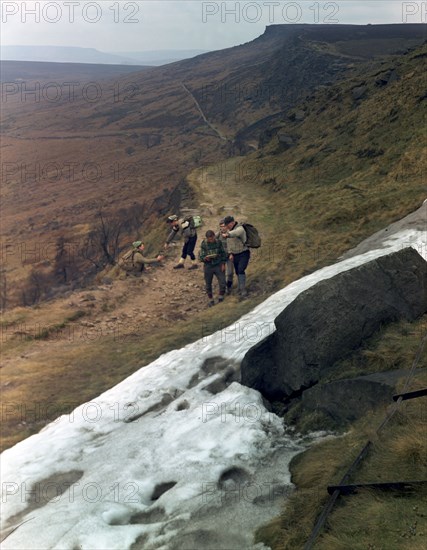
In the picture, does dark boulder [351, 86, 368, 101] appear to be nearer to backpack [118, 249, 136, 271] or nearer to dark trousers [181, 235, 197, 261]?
dark trousers [181, 235, 197, 261]

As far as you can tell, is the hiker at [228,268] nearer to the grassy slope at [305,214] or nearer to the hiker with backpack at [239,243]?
the hiker with backpack at [239,243]

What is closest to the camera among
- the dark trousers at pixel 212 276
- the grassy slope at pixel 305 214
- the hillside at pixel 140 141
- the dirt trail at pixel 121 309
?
the grassy slope at pixel 305 214

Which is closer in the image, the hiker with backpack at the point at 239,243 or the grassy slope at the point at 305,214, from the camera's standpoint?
the grassy slope at the point at 305,214

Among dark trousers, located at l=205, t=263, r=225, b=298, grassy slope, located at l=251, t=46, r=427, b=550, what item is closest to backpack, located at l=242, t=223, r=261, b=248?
dark trousers, located at l=205, t=263, r=225, b=298

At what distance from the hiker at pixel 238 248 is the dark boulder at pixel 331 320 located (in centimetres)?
592

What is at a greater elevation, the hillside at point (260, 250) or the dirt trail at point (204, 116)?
the dirt trail at point (204, 116)

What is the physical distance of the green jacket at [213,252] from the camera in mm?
14336

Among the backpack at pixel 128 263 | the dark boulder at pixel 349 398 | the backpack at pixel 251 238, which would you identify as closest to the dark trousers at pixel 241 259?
the backpack at pixel 251 238

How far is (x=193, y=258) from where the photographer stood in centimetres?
1861

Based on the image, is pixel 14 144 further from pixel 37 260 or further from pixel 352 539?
pixel 352 539

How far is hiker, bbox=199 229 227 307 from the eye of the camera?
14.3m

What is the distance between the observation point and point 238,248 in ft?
46.3

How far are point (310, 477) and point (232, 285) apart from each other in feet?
34.5

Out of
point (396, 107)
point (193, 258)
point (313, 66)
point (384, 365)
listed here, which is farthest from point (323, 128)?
point (313, 66)
